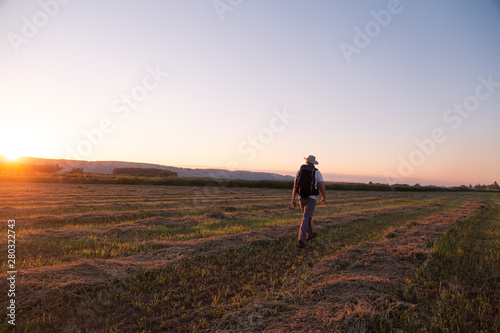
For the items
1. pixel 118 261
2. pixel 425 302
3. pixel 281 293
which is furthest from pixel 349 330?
pixel 118 261

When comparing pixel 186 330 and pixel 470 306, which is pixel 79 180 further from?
pixel 470 306

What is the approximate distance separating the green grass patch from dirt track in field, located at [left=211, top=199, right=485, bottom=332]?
24 centimetres


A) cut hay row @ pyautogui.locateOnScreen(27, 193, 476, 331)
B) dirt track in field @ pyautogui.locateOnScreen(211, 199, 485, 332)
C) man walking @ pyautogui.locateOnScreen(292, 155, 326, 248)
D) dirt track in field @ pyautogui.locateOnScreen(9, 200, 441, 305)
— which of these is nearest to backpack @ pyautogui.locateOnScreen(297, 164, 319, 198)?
man walking @ pyautogui.locateOnScreen(292, 155, 326, 248)

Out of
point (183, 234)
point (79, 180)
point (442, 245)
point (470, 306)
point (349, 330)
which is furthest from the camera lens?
point (79, 180)

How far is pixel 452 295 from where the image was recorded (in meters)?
4.66

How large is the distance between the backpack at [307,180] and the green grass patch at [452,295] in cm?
345

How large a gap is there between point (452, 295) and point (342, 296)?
7.18 ft

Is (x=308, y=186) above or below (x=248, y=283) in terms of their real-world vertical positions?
above

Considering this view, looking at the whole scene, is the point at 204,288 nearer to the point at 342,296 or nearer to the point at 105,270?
the point at 105,270

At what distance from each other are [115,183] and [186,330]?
4495cm

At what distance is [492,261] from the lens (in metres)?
6.85

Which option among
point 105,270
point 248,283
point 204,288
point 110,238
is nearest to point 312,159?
point 248,283

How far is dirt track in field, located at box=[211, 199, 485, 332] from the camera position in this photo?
3.63m

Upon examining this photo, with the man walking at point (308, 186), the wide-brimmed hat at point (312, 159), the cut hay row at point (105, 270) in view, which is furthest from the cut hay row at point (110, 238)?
the wide-brimmed hat at point (312, 159)
